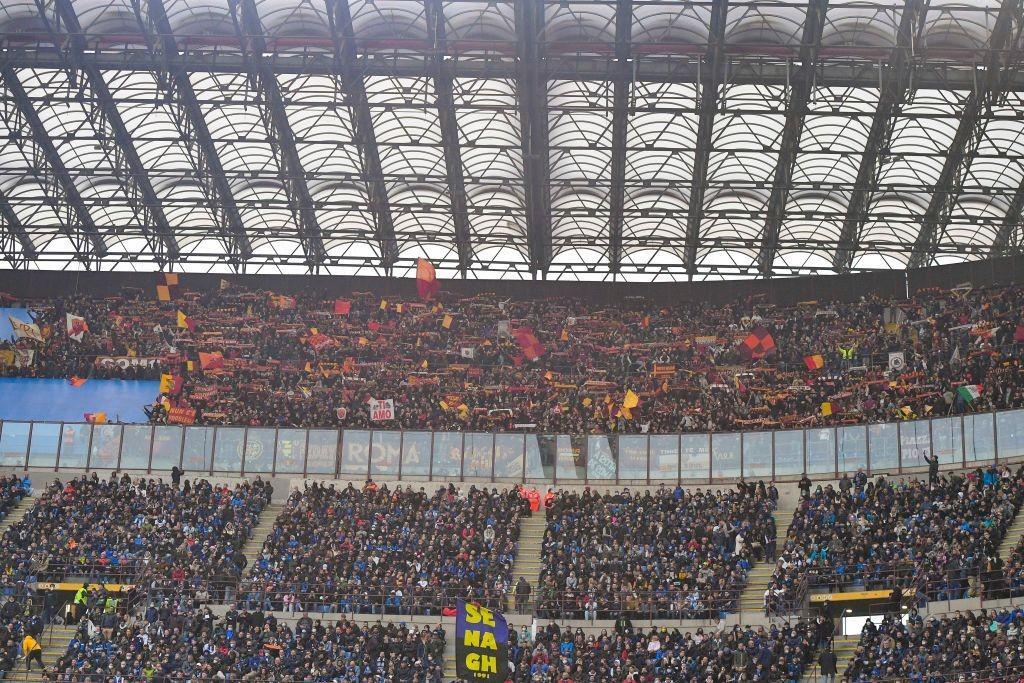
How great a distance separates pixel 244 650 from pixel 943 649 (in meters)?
22.8

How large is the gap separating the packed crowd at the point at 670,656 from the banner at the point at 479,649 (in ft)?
45.4

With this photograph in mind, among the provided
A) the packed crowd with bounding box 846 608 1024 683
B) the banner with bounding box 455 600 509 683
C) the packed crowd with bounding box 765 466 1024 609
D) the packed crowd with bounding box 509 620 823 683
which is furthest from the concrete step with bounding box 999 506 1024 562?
the banner with bounding box 455 600 509 683

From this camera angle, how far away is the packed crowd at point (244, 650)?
151ft

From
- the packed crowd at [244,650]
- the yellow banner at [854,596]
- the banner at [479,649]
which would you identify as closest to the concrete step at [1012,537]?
the yellow banner at [854,596]

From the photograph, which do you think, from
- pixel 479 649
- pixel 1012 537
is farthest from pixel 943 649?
pixel 479 649

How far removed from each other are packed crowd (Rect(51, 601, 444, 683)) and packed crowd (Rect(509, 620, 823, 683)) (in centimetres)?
371

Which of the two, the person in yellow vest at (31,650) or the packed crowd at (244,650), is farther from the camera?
the person in yellow vest at (31,650)

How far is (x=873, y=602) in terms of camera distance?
4822 centimetres

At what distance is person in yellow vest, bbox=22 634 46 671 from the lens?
47.3 meters

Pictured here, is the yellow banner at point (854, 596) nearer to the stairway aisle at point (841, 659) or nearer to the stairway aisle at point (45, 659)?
the stairway aisle at point (841, 659)

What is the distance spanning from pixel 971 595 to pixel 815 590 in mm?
5470

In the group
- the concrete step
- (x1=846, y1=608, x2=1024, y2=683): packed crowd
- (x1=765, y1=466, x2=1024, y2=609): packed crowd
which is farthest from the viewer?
the concrete step

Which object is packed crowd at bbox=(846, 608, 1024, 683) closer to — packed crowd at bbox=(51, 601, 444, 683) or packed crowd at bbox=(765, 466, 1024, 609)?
packed crowd at bbox=(765, 466, 1024, 609)

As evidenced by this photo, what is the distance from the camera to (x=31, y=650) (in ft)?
156
